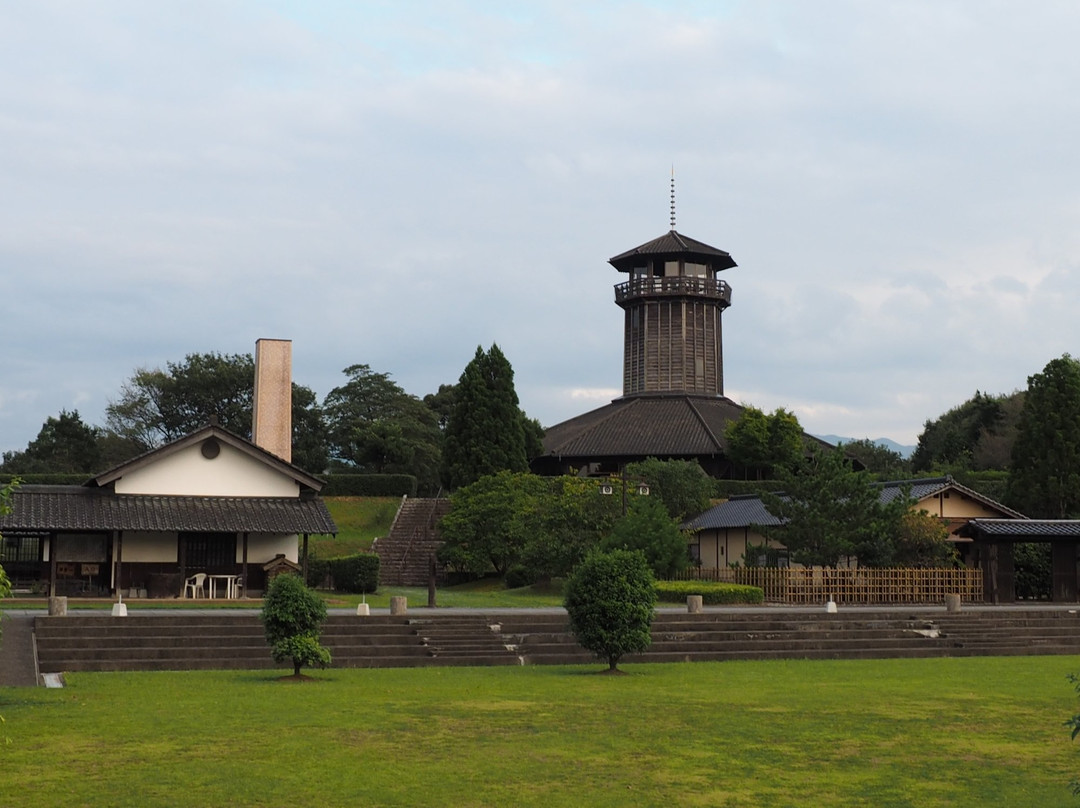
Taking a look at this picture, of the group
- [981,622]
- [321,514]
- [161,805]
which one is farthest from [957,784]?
[321,514]

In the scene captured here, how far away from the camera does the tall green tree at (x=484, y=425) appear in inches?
2090

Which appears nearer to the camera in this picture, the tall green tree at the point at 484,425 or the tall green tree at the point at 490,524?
the tall green tree at the point at 490,524

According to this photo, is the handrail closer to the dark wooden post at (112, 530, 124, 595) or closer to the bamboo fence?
the dark wooden post at (112, 530, 124, 595)

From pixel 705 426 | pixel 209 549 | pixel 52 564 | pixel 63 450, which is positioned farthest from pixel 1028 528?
pixel 63 450

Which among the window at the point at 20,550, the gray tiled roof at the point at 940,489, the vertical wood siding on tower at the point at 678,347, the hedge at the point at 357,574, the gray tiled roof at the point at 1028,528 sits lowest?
the hedge at the point at 357,574

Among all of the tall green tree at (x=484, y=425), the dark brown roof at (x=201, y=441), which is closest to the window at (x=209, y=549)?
the dark brown roof at (x=201, y=441)

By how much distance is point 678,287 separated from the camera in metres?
68.9

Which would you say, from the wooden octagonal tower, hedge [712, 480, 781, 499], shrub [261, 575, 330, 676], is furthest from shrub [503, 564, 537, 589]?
the wooden octagonal tower

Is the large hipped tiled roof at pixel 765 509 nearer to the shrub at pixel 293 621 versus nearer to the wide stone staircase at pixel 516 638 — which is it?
the wide stone staircase at pixel 516 638

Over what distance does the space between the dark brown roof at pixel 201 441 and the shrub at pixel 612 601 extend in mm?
16064

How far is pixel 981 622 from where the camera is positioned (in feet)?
93.0

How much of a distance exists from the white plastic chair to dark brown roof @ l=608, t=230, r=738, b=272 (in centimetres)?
4084

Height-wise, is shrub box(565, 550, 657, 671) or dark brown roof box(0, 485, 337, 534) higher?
dark brown roof box(0, 485, 337, 534)

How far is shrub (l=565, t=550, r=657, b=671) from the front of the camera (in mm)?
20141
